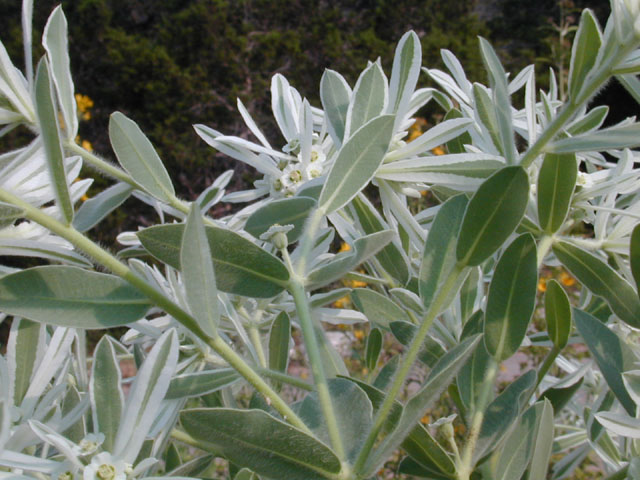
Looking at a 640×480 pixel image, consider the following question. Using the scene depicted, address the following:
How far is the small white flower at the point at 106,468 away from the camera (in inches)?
14.3

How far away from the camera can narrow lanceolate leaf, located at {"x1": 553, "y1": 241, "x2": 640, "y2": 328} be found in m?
0.48

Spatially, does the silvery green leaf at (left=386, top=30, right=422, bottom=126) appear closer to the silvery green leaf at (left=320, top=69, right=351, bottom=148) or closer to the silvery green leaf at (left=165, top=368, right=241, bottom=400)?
the silvery green leaf at (left=320, top=69, right=351, bottom=148)

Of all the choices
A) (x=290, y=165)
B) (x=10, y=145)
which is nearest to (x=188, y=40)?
(x=10, y=145)

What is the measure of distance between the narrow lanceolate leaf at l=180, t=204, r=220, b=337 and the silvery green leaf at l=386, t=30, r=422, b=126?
9.9 inches

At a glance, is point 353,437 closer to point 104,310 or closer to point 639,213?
point 104,310

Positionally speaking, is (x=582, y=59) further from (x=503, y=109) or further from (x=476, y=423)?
(x=476, y=423)

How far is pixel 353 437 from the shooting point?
0.39 meters

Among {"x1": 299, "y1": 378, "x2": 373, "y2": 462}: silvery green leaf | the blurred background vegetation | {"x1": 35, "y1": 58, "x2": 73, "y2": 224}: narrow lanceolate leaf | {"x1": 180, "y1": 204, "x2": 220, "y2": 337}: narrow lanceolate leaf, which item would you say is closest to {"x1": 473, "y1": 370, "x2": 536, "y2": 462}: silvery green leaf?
{"x1": 299, "y1": 378, "x2": 373, "y2": 462}: silvery green leaf

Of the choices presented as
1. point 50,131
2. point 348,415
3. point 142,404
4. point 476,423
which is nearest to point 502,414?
point 476,423

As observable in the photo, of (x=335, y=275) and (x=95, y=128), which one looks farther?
(x=95, y=128)

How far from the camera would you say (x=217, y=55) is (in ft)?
18.2

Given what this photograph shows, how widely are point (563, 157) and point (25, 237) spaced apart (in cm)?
38

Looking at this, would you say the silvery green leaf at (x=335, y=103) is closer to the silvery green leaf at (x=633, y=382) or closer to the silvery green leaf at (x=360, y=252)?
the silvery green leaf at (x=360, y=252)

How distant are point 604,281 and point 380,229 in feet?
0.59
